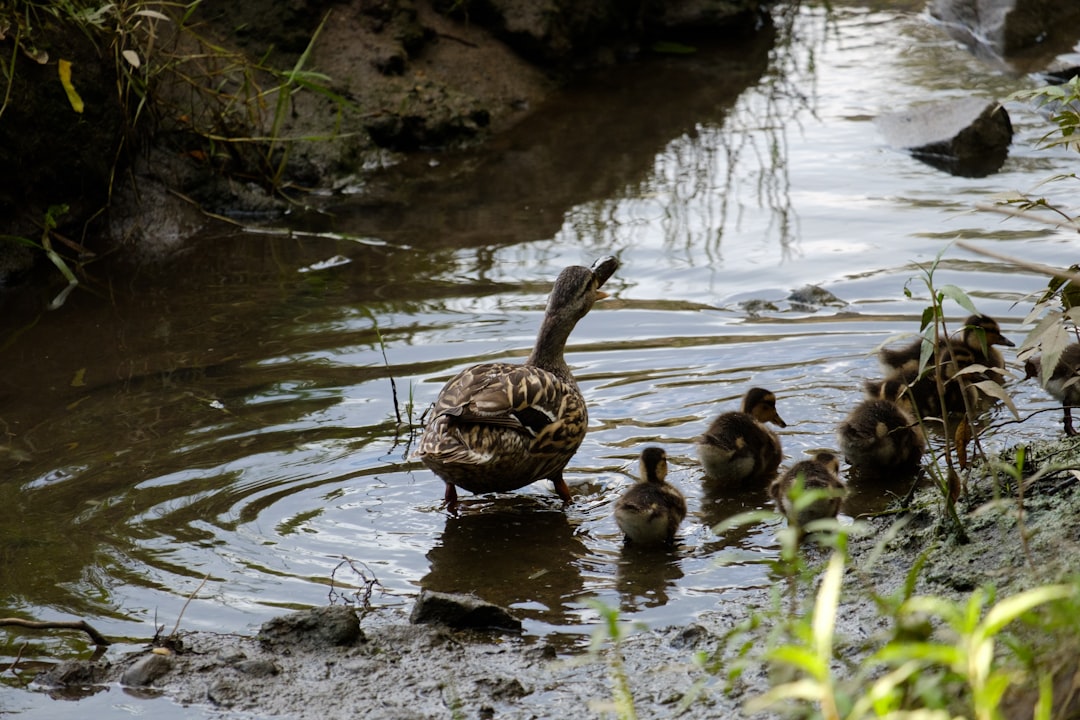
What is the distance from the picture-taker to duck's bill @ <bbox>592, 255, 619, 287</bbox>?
6.44 metres

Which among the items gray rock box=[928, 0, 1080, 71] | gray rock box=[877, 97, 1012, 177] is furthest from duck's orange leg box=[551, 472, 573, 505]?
gray rock box=[928, 0, 1080, 71]

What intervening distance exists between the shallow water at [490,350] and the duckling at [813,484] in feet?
0.50

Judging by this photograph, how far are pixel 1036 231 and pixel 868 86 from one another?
3.58 metres

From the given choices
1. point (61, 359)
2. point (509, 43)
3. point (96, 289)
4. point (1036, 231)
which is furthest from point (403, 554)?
point (509, 43)

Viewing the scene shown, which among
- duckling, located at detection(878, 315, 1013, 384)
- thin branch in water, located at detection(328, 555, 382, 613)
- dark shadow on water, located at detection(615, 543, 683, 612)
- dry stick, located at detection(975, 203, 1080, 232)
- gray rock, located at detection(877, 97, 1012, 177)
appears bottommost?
thin branch in water, located at detection(328, 555, 382, 613)

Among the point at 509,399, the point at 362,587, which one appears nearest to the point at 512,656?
the point at 362,587

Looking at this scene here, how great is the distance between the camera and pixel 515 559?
4.86 m

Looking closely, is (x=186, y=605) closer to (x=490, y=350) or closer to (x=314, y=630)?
(x=314, y=630)

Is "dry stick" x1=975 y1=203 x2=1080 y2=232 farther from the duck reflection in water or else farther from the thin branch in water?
the thin branch in water

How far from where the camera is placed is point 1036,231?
7582 millimetres

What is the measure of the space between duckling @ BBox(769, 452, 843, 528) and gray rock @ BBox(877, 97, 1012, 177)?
4405mm

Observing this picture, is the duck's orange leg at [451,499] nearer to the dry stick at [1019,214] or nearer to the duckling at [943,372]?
the duckling at [943,372]

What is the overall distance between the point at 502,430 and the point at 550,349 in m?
0.91

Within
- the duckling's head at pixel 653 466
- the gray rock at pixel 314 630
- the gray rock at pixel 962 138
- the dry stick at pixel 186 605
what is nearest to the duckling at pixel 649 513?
the duckling's head at pixel 653 466
